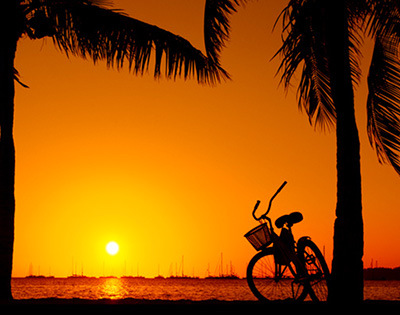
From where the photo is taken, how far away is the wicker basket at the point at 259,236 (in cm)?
877

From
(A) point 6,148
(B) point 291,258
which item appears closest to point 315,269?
(B) point 291,258

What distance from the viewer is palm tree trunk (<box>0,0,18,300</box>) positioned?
9.76m

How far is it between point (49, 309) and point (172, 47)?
5.73 metres

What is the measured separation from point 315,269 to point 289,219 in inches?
30.4

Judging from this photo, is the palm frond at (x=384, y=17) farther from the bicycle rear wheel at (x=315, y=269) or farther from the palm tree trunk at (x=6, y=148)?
the palm tree trunk at (x=6, y=148)

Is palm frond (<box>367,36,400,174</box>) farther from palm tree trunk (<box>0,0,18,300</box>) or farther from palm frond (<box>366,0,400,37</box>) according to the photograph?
palm tree trunk (<box>0,0,18,300</box>)

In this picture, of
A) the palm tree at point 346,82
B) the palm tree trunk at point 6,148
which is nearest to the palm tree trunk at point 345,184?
the palm tree at point 346,82

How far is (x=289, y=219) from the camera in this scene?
880cm

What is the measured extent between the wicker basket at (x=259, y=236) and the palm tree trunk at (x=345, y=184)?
1.06 m

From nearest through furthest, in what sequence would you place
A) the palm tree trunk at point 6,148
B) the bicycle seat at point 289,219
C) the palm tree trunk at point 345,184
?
the palm tree trunk at point 345,184
the bicycle seat at point 289,219
the palm tree trunk at point 6,148

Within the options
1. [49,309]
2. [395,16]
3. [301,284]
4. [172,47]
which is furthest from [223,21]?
[49,309]

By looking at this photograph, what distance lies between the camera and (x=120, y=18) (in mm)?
10961

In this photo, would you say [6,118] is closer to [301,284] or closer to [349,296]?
[301,284]

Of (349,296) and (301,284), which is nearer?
(349,296)
